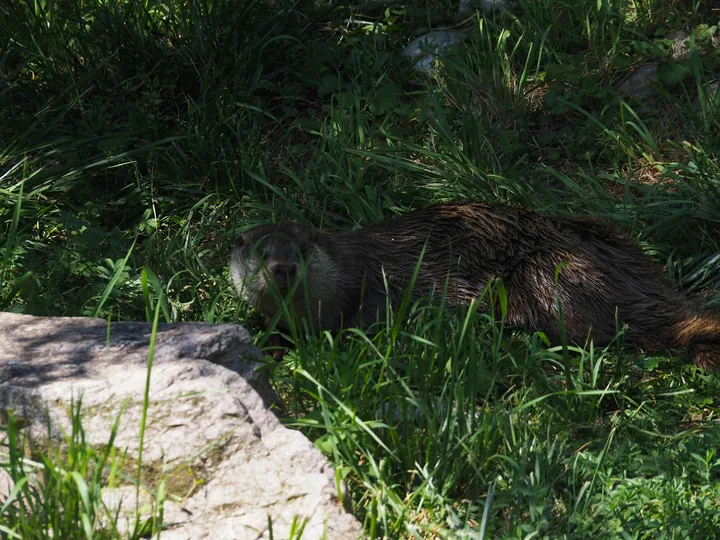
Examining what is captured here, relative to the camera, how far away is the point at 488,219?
4758 millimetres

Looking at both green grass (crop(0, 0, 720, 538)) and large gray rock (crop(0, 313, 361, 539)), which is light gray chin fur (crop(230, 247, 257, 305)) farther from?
large gray rock (crop(0, 313, 361, 539))

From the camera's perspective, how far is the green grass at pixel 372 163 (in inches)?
144

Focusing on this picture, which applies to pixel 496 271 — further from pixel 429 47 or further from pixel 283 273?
pixel 429 47

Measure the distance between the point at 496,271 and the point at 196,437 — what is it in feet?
7.33

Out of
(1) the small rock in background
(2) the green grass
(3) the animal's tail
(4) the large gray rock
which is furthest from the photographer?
(1) the small rock in background

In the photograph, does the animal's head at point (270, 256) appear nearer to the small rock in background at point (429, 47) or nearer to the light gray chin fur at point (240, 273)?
the light gray chin fur at point (240, 273)

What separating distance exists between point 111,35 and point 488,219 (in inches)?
109

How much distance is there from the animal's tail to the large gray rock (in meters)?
2.17

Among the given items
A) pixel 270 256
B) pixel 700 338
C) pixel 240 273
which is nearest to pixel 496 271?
pixel 700 338

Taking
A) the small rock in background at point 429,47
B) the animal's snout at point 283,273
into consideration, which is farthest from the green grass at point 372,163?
the animal's snout at point 283,273

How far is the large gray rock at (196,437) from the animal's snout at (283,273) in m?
1.11

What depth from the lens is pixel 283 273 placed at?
4.30 m

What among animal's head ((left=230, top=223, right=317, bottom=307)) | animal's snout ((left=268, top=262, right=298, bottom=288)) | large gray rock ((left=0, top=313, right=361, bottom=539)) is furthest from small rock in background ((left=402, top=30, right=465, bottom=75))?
large gray rock ((left=0, top=313, right=361, bottom=539))

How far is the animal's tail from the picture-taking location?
4250 mm
